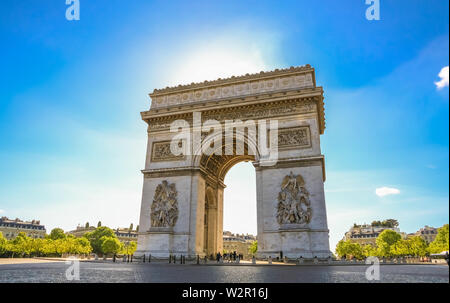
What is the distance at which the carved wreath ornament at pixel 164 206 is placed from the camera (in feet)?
70.1

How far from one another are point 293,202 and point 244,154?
25.1 feet

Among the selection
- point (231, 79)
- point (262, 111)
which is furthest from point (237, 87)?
point (262, 111)

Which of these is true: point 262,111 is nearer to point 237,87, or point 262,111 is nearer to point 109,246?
point 237,87

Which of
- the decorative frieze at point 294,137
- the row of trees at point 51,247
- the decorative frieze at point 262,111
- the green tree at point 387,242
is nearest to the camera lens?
the decorative frieze at point 294,137

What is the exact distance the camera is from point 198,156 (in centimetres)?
2252

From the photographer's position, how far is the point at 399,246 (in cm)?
5169

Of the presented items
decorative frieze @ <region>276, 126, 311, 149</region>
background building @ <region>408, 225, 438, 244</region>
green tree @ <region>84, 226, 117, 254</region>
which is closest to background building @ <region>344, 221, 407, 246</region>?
background building @ <region>408, 225, 438, 244</region>

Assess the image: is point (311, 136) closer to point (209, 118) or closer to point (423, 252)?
point (209, 118)

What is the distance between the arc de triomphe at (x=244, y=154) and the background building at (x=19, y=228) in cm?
7331

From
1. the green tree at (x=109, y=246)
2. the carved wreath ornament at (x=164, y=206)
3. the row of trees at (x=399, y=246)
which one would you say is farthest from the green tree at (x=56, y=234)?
the row of trees at (x=399, y=246)

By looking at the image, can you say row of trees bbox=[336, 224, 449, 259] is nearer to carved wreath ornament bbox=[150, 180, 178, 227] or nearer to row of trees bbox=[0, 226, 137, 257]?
carved wreath ornament bbox=[150, 180, 178, 227]

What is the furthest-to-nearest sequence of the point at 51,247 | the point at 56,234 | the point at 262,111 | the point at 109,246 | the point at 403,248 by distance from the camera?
the point at 56,234, the point at 109,246, the point at 403,248, the point at 51,247, the point at 262,111

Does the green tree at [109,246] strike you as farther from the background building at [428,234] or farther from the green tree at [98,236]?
the background building at [428,234]
